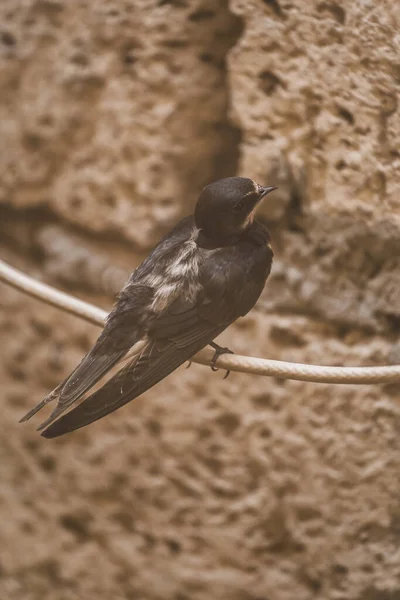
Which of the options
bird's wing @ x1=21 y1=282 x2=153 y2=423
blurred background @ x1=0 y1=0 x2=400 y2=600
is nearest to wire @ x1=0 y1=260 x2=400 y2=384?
bird's wing @ x1=21 y1=282 x2=153 y2=423

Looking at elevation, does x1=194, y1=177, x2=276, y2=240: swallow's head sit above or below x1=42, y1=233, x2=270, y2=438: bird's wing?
above

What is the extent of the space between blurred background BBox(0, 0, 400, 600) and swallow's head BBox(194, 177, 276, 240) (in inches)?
9.7

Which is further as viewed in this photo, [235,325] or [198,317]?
[235,325]

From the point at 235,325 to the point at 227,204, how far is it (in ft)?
1.81

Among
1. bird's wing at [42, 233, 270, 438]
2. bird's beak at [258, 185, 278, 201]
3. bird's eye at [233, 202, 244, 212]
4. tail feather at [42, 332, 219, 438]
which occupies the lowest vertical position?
tail feather at [42, 332, 219, 438]

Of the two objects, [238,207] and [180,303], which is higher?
[238,207]

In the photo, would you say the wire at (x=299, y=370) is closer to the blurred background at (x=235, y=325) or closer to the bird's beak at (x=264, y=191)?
the bird's beak at (x=264, y=191)

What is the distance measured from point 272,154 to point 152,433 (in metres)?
0.59

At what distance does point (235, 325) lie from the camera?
142 cm

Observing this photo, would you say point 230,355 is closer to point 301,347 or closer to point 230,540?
point 301,347

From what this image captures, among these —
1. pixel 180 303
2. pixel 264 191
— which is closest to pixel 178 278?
pixel 180 303

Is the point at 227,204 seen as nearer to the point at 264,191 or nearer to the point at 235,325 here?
the point at 264,191

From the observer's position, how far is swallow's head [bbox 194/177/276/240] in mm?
883

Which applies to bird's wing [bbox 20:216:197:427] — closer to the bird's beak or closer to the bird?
the bird
